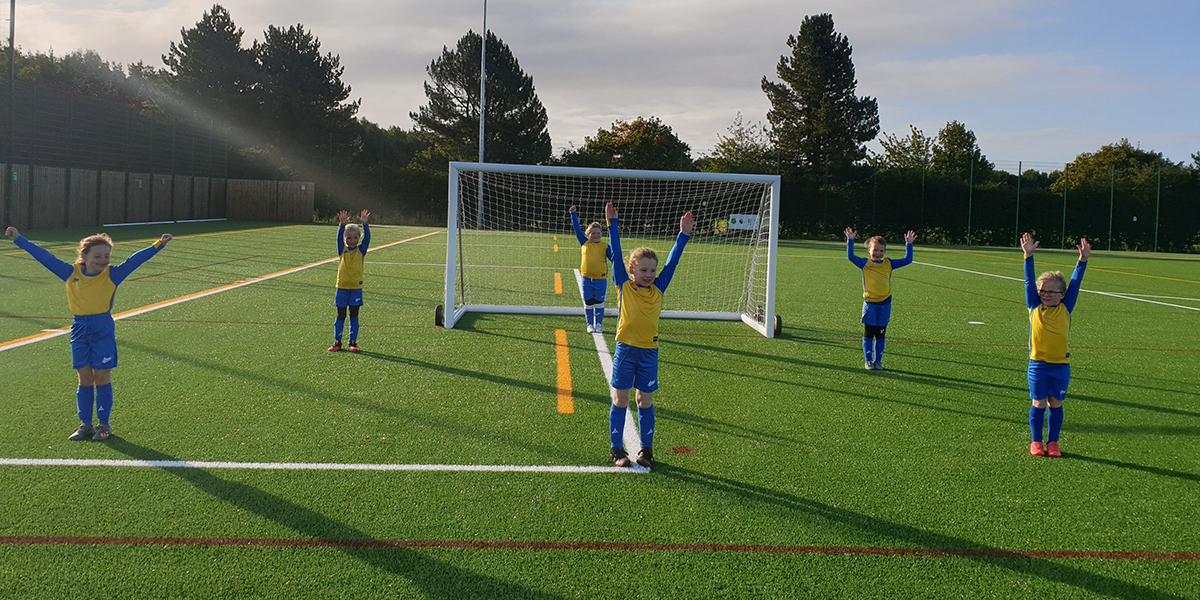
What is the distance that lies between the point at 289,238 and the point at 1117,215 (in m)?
41.9

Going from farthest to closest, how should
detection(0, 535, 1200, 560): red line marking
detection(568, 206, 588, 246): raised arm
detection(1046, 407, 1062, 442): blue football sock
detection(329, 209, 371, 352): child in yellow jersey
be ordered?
detection(568, 206, 588, 246): raised arm < detection(329, 209, 371, 352): child in yellow jersey < detection(1046, 407, 1062, 442): blue football sock < detection(0, 535, 1200, 560): red line marking

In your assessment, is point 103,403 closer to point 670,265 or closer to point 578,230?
point 670,265

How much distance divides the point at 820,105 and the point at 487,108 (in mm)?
22458

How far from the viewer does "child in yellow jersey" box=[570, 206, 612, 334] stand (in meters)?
10.5

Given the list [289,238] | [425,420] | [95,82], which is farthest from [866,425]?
[95,82]

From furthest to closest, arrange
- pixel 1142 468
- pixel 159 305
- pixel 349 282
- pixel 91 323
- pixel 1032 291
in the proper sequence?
pixel 159 305, pixel 349 282, pixel 1032 291, pixel 1142 468, pixel 91 323

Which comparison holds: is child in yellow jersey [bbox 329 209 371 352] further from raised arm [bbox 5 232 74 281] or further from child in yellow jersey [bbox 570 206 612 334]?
raised arm [bbox 5 232 74 281]

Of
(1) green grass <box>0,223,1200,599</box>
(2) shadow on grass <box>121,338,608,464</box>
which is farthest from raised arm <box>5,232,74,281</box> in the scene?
(2) shadow on grass <box>121,338,608,464</box>

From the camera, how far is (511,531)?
4.14m

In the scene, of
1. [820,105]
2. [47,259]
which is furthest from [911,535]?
[820,105]

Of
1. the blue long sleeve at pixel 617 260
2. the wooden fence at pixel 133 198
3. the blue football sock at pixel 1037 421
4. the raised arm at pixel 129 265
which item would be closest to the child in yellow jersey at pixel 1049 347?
the blue football sock at pixel 1037 421

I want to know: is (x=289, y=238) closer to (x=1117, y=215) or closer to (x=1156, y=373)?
(x=1156, y=373)

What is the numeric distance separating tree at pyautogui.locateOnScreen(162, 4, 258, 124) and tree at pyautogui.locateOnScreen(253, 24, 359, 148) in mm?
1098

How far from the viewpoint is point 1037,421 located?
5762mm
